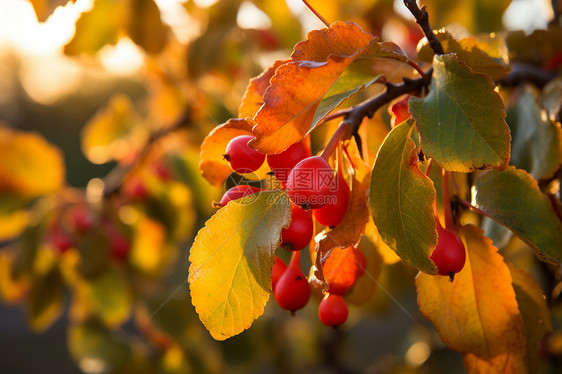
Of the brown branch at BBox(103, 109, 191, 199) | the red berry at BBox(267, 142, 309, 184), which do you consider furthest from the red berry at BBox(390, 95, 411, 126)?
the brown branch at BBox(103, 109, 191, 199)

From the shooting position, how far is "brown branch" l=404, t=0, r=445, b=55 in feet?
1.79

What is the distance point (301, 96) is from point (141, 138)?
48.9 inches

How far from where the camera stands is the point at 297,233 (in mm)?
500

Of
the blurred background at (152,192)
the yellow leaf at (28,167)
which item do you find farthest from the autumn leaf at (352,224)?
the yellow leaf at (28,167)

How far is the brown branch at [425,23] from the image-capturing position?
1.79 feet

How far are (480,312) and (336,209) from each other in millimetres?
221

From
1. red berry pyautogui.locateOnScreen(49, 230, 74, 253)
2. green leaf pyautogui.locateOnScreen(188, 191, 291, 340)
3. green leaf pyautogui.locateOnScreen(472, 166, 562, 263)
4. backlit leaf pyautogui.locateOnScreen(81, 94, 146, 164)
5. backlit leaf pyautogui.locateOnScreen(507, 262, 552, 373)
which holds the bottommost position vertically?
red berry pyautogui.locateOnScreen(49, 230, 74, 253)

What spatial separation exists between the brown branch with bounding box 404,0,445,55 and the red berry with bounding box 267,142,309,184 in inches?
7.6

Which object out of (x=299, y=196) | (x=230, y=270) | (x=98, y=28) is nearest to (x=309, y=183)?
(x=299, y=196)

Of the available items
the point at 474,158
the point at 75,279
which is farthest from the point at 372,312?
the point at 474,158

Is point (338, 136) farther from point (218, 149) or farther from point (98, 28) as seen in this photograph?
Answer: point (98, 28)

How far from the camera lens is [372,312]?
1544 millimetres

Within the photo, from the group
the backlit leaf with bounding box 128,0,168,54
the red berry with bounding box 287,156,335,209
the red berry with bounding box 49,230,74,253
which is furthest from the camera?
the red berry with bounding box 49,230,74,253

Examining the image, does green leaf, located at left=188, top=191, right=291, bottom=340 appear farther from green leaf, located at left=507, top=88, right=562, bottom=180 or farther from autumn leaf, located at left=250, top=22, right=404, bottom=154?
green leaf, located at left=507, top=88, right=562, bottom=180
